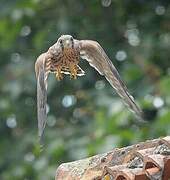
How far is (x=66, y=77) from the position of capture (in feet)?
21.1

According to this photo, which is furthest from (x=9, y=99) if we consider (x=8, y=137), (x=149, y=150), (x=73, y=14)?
(x=149, y=150)

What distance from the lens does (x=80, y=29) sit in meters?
6.52

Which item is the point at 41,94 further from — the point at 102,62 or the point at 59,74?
the point at 102,62

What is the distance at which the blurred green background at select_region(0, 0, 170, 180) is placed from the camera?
583 cm

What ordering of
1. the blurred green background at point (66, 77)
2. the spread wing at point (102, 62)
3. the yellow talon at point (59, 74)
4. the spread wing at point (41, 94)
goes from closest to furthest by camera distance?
1. the spread wing at point (41, 94)
2. the yellow talon at point (59, 74)
3. the spread wing at point (102, 62)
4. the blurred green background at point (66, 77)

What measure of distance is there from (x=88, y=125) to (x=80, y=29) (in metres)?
0.82

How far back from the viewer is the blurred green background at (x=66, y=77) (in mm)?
5832

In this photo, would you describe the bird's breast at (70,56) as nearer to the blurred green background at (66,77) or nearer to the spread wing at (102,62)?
the spread wing at (102,62)

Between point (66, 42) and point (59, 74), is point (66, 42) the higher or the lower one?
the higher one

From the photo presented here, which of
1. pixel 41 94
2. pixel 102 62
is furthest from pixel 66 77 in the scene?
pixel 41 94

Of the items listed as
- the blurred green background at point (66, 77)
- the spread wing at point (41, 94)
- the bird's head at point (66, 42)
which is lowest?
the blurred green background at point (66, 77)

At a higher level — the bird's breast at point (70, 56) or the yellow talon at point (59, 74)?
the bird's breast at point (70, 56)

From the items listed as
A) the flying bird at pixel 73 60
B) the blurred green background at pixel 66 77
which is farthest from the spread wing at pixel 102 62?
the blurred green background at pixel 66 77

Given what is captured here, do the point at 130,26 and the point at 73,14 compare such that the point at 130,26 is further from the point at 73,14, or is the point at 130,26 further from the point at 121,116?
the point at 121,116
